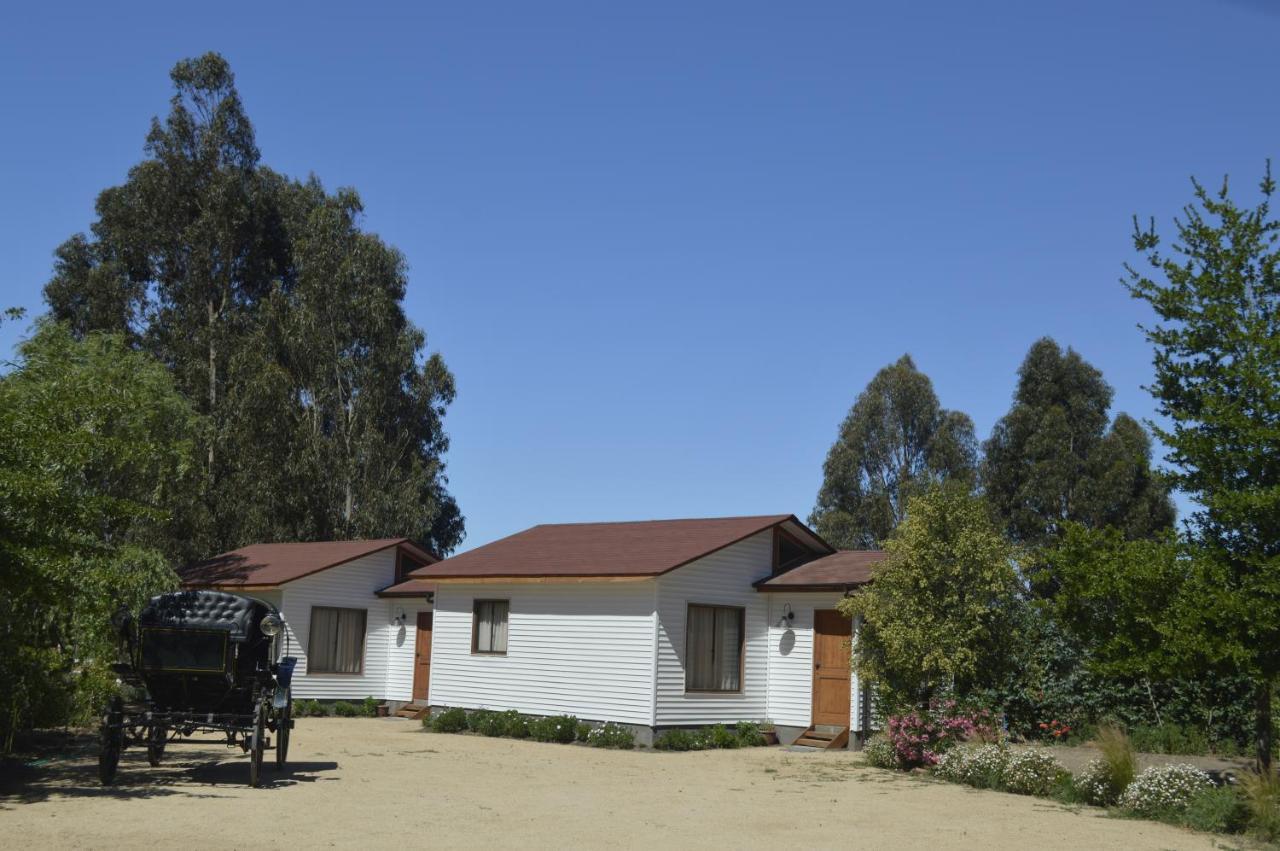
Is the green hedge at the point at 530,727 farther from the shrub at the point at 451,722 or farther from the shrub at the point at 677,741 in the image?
the shrub at the point at 677,741

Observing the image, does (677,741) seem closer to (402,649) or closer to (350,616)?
(402,649)

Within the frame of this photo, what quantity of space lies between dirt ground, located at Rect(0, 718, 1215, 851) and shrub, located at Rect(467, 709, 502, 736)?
14.0ft

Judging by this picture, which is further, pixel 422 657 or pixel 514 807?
pixel 422 657

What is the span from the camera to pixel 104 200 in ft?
158

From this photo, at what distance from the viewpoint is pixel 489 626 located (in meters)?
25.2

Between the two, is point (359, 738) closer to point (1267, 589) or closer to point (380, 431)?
point (1267, 589)

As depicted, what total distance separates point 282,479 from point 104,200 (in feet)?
52.5

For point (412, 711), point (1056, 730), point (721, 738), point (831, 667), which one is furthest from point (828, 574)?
point (412, 711)

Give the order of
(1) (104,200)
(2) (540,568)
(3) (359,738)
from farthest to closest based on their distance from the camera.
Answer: (1) (104,200) → (2) (540,568) → (3) (359,738)

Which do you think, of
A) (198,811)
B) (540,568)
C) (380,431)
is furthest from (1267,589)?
(380,431)

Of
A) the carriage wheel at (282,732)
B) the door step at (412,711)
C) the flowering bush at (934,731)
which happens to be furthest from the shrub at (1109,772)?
the door step at (412,711)

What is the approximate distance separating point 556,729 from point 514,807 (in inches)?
352

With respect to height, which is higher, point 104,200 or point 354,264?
point 104,200

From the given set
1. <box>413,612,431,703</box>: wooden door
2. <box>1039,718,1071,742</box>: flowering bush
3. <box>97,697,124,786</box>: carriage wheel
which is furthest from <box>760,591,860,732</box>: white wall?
<box>97,697,124,786</box>: carriage wheel
